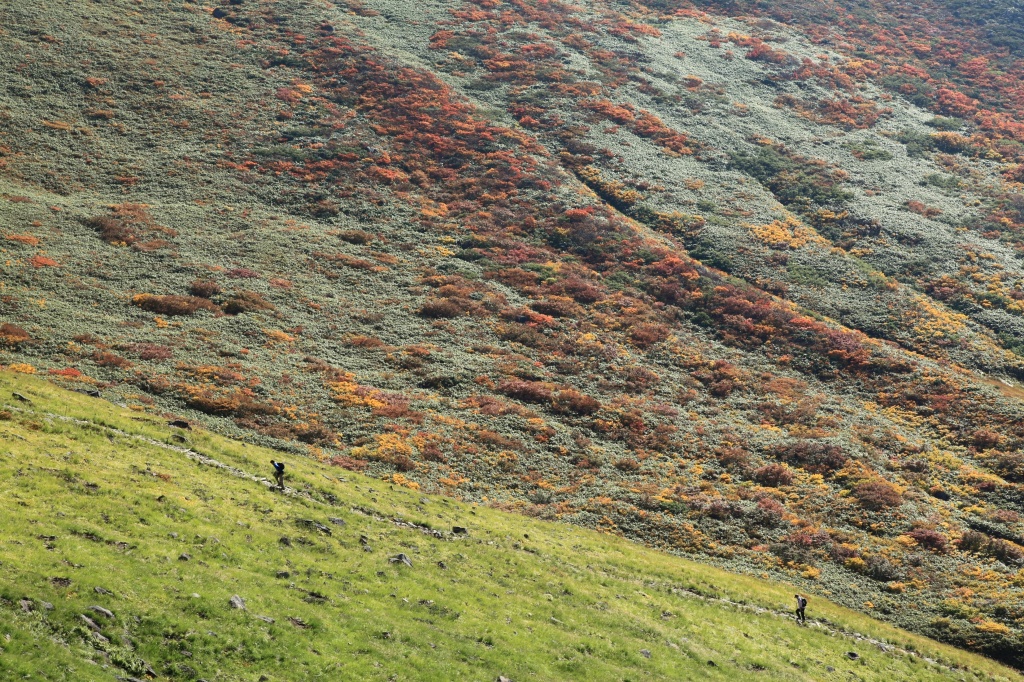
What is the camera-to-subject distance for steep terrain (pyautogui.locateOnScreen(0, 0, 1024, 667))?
1770 inches

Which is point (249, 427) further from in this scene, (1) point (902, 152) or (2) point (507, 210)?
(1) point (902, 152)

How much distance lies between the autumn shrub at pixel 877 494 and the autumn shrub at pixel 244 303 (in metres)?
42.2

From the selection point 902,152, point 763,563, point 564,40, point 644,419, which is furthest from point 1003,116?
point 763,563

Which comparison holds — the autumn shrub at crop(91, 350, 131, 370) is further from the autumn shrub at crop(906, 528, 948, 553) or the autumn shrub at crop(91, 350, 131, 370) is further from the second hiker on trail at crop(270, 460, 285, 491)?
the autumn shrub at crop(906, 528, 948, 553)

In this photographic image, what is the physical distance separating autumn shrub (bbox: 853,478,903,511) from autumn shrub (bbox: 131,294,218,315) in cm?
4464

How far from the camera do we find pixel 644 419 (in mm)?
53219

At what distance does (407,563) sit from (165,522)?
27.6 feet

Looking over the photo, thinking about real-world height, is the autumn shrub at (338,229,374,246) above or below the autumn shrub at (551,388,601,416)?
below

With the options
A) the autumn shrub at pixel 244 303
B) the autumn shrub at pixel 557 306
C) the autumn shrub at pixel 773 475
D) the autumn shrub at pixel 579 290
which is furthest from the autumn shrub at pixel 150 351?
the autumn shrub at pixel 773 475

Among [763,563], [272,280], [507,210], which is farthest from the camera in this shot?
[507,210]

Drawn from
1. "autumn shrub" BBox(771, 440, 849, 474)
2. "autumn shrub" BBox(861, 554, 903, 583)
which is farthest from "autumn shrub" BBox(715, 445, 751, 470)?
"autumn shrub" BBox(861, 554, 903, 583)

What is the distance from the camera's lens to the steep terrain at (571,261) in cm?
4497

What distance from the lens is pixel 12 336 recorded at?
45781mm

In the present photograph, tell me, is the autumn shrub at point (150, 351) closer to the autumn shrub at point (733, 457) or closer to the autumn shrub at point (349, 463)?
the autumn shrub at point (349, 463)
